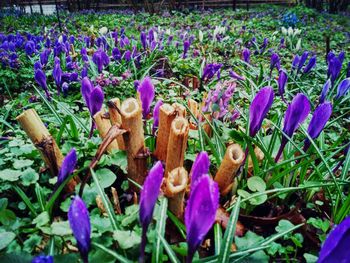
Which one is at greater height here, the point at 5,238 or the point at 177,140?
the point at 177,140

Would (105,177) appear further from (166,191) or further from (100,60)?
(100,60)

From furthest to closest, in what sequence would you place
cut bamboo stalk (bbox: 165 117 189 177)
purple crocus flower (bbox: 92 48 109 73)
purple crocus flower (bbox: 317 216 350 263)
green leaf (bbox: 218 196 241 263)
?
purple crocus flower (bbox: 92 48 109 73), cut bamboo stalk (bbox: 165 117 189 177), green leaf (bbox: 218 196 241 263), purple crocus flower (bbox: 317 216 350 263)

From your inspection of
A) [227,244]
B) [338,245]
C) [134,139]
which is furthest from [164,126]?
[338,245]

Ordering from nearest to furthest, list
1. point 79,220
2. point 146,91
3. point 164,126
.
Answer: point 79,220
point 164,126
point 146,91

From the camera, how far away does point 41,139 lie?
3.63 ft

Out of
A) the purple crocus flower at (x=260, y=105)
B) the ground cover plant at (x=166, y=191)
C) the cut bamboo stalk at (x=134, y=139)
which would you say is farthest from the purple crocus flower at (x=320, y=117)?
the cut bamboo stalk at (x=134, y=139)

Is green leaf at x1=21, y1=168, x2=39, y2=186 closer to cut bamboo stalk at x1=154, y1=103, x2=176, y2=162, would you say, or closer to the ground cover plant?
the ground cover plant

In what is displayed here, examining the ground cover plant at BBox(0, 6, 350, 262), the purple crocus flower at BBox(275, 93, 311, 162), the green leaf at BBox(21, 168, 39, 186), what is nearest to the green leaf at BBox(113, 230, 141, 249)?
the ground cover plant at BBox(0, 6, 350, 262)

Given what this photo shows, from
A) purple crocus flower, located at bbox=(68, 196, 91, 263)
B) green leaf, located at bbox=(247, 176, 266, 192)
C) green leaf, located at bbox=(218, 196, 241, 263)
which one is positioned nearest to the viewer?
purple crocus flower, located at bbox=(68, 196, 91, 263)

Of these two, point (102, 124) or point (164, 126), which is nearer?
point (164, 126)

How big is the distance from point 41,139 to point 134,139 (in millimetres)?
306

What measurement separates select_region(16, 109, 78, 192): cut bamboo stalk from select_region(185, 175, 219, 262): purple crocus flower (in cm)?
62

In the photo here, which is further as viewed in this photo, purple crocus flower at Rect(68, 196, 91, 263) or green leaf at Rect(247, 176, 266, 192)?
green leaf at Rect(247, 176, 266, 192)

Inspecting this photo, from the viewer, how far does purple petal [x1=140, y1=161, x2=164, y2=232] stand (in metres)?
0.68
